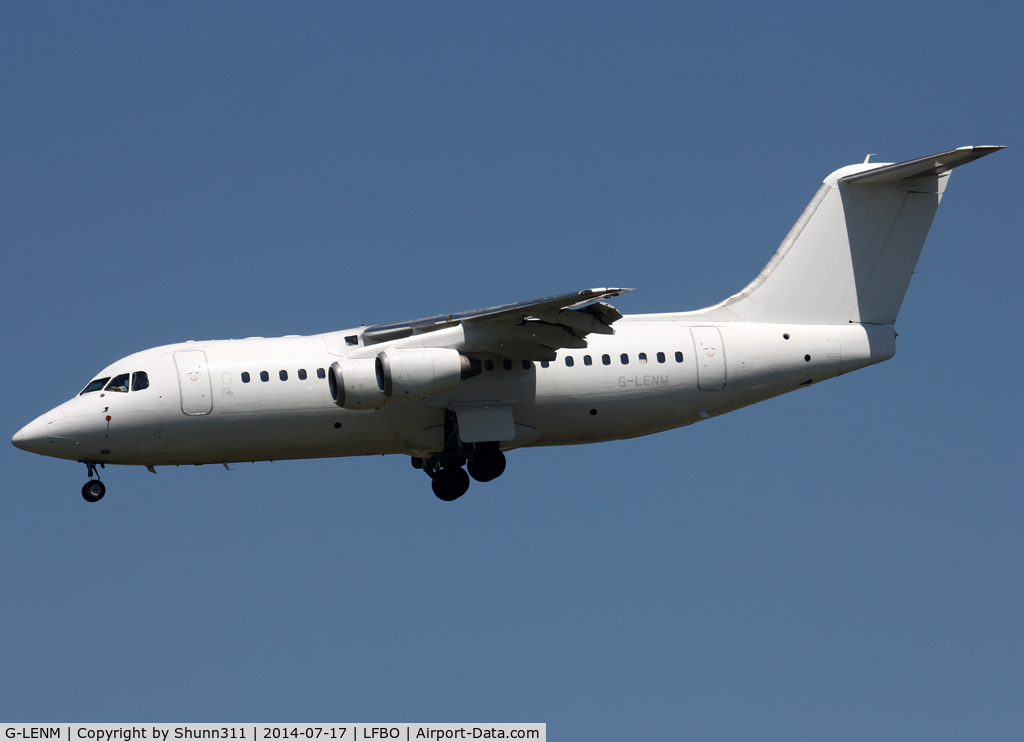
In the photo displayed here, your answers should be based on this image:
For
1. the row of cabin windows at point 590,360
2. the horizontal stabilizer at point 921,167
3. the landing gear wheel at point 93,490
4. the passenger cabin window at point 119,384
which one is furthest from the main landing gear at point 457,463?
the horizontal stabilizer at point 921,167

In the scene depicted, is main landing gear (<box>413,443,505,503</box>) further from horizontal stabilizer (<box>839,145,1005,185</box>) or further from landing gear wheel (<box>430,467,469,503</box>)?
horizontal stabilizer (<box>839,145,1005,185</box>)

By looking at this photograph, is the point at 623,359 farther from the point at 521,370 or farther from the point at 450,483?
the point at 450,483

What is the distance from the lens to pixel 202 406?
67.1 feet

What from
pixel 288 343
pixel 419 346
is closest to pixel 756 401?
pixel 419 346

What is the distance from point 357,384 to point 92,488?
4.09 m

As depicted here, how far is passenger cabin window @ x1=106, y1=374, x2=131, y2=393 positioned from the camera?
20.7 meters

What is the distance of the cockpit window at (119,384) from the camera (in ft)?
67.8

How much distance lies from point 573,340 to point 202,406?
5119mm

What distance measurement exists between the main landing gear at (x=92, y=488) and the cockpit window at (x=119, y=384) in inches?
42.7

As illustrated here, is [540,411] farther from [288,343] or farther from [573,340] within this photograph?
[288,343]

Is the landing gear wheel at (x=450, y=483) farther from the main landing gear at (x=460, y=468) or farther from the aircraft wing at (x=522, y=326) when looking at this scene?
the aircraft wing at (x=522, y=326)

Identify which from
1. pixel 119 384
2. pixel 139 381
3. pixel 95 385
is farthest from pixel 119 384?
pixel 95 385

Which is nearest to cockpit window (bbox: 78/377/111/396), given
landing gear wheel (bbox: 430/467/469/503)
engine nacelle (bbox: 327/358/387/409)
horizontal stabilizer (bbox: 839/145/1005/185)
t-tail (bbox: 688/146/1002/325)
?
engine nacelle (bbox: 327/358/387/409)

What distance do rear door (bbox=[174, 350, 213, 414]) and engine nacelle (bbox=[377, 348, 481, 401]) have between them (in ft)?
7.97
